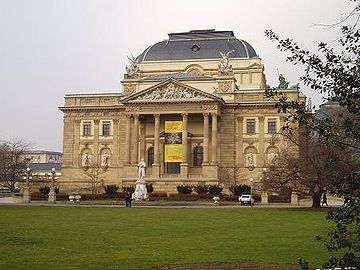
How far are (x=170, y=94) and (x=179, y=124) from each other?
4957mm

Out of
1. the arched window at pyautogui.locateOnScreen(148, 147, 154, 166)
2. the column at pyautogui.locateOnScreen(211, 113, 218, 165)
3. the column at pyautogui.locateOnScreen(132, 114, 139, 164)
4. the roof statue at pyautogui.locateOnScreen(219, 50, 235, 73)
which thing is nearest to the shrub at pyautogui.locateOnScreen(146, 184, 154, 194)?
the column at pyautogui.locateOnScreen(132, 114, 139, 164)

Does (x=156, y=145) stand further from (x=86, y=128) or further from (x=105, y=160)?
(x=86, y=128)

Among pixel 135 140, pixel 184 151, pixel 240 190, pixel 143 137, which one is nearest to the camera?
pixel 240 190

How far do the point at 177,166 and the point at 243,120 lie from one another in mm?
12973

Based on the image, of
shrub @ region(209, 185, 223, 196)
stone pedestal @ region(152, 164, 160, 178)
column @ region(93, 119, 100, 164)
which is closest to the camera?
shrub @ region(209, 185, 223, 196)

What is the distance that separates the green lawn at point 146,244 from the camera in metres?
17.2

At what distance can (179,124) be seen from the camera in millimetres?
90188

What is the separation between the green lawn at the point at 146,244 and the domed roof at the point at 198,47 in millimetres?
73383

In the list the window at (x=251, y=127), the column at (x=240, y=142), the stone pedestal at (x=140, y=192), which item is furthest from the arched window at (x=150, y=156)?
the stone pedestal at (x=140, y=192)

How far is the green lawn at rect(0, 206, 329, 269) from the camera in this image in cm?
1725

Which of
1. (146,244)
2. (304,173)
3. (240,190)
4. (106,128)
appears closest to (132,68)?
(106,128)

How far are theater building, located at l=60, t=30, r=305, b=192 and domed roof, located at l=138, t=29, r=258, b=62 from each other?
0.87ft

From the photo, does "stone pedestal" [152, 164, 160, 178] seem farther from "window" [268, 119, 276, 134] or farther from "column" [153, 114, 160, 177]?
"window" [268, 119, 276, 134]

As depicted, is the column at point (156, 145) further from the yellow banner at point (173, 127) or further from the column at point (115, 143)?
the column at point (115, 143)
